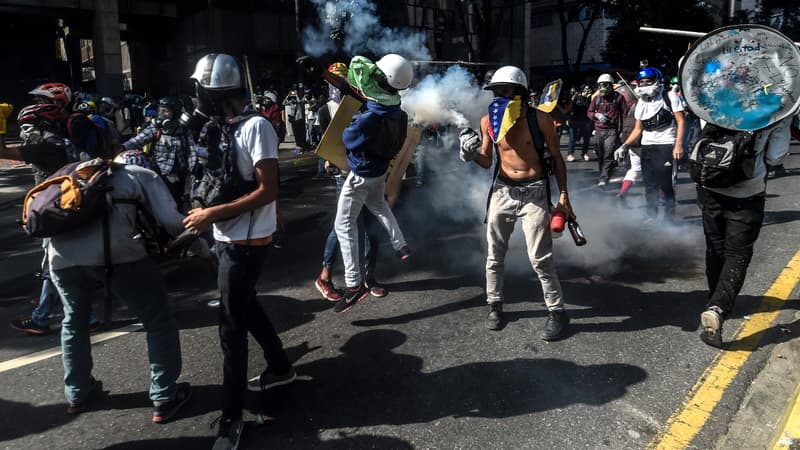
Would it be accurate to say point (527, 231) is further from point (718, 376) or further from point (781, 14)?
point (781, 14)

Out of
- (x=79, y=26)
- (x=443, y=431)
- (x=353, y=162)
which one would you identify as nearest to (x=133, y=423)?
(x=443, y=431)

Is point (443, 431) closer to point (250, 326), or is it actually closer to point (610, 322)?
point (250, 326)

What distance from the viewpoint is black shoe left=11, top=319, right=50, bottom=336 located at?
164 inches

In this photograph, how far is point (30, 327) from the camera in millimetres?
4215

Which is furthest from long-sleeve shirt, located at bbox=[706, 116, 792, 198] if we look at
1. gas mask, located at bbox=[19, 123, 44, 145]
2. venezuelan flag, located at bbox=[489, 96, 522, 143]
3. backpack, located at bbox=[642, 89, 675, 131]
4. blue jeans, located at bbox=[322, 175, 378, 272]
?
gas mask, located at bbox=[19, 123, 44, 145]

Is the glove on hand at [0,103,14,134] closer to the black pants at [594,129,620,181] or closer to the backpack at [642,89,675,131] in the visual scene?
the backpack at [642,89,675,131]

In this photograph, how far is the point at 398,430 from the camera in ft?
9.30

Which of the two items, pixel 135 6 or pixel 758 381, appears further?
pixel 135 6

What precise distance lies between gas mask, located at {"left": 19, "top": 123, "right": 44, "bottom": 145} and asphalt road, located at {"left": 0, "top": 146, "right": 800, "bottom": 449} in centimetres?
143

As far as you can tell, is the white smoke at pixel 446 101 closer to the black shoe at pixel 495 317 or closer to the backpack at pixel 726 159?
the black shoe at pixel 495 317

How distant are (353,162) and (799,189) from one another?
24.7 feet

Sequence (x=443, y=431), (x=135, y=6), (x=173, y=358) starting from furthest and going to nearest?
(x=135, y=6) → (x=173, y=358) → (x=443, y=431)

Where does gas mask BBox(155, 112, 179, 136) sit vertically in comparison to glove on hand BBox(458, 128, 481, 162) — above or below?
above

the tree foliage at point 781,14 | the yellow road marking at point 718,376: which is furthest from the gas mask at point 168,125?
the tree foliage at point 781,14
